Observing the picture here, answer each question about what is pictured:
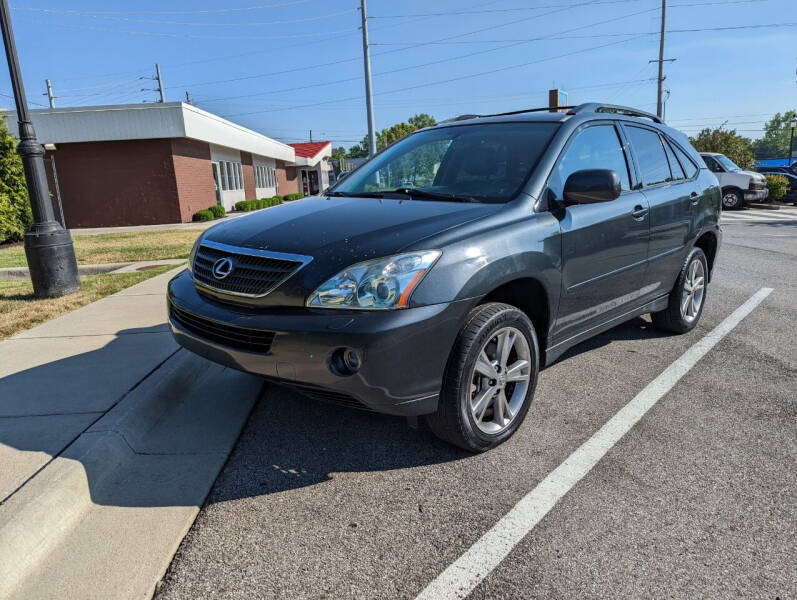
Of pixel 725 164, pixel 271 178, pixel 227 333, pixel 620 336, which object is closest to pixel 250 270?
pixel 227 333

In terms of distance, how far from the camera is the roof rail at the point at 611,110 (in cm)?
402

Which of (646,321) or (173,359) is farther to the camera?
(646,321)

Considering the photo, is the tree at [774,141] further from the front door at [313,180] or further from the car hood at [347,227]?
the car hood at [347,227]

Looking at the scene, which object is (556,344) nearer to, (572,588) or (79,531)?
(572,588)

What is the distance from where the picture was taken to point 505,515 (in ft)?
8.48

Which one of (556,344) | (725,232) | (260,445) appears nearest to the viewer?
(260,445)

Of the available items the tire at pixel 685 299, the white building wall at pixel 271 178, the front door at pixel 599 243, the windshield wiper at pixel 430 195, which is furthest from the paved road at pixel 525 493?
the white building wall at pixel 271 178

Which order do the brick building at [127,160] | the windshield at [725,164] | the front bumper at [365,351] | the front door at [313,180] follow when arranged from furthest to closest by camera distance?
1. the front door at [313,180]
2. the windshield at [725,164]
3. the brick building at [127,160]
4. the front bumper at [365,351]

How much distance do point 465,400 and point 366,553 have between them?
880 millimetres

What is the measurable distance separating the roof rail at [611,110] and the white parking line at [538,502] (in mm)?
1952

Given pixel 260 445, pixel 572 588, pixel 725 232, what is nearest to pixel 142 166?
pixel 725 232

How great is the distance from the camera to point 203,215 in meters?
22.0

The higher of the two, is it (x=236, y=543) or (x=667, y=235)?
(x=667, y=235)

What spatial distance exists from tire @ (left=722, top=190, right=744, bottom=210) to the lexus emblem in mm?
22694
